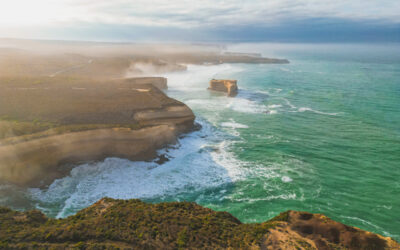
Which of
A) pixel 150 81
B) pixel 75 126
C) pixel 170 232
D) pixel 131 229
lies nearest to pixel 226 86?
pixel 150 81

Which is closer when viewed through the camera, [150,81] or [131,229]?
[131,229]

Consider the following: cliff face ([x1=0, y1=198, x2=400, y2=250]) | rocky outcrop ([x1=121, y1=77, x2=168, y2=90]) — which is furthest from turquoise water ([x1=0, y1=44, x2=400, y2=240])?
rocky outcrop ([x1=121, y1=77, x2=168, y2=90])

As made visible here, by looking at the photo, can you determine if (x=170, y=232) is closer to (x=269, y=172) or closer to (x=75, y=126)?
(x=269, y=172)

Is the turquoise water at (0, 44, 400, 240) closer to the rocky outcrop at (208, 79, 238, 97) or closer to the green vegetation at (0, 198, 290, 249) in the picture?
the green vegetation at (0, 198, 290, 249)

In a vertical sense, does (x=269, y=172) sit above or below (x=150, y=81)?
below

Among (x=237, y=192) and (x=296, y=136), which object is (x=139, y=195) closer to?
(x=237, y=192)

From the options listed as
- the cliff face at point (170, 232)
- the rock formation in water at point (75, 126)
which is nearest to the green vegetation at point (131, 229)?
the cliff face at point (170, 232)

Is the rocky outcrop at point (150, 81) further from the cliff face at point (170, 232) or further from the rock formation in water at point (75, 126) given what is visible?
the cliff face at point (170, 232)
